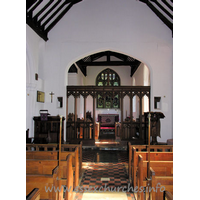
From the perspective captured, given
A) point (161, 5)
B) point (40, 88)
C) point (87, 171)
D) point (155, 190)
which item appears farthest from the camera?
point (40, 88)

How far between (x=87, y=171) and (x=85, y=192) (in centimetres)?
134

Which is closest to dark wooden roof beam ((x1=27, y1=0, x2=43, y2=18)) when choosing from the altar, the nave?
the nave

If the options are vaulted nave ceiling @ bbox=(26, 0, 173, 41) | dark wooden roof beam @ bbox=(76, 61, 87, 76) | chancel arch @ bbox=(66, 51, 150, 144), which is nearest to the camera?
vaulted nave ceiling @ bbox=(26, 0, 173, 41)

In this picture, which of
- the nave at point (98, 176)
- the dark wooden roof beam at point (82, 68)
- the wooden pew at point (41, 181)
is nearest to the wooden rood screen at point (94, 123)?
the nave at point (98, 176)

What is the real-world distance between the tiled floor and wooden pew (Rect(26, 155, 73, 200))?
61 centimetres

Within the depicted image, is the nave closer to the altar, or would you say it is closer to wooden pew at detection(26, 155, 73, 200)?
wooden pew at detection(26, 155, 73, 200)

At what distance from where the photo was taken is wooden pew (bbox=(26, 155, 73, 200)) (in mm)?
2496

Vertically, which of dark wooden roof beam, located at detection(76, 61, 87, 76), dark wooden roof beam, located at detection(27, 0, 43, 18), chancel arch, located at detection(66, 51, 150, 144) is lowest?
chancel arch, located at detection(66, 51, 150, 144)

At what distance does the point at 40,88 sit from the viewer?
8.30 meters

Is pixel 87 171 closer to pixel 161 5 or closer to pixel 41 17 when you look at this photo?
pixel 41 17

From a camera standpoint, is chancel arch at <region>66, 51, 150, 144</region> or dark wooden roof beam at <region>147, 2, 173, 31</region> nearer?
dark wooden roof beam at <region>147, 2, 173, 31</region>

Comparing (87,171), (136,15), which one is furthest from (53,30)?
(87,171)

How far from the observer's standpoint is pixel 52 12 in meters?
8.08

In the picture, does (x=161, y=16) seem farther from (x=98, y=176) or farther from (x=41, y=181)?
(x=41, y=181)
